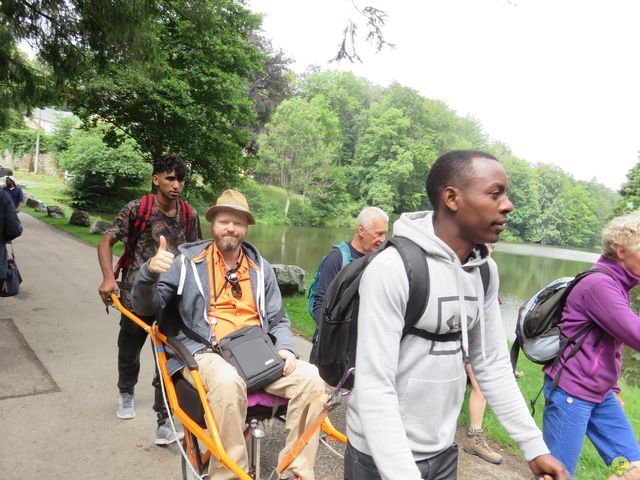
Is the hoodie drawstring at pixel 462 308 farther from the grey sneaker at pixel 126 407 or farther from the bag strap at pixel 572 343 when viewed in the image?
the grey sneaker at pixel 126 407

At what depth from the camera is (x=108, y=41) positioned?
21.4 ft

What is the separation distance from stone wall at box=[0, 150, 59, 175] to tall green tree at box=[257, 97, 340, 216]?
74.3ft

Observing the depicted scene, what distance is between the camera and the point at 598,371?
250 cm

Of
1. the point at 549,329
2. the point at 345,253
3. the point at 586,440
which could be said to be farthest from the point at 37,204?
the point at 549,329

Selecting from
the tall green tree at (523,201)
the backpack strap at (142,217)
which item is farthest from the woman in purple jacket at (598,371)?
the tall green tree at (523,201)

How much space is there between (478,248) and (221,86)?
14.8 metres

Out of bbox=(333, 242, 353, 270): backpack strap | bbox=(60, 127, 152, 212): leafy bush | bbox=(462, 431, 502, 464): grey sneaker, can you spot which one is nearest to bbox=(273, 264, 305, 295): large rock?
bbox=(333, 242, 353, 270): backpack strap

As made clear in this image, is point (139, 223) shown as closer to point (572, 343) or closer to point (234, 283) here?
point (234, 283)

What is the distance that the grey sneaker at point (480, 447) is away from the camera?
3.86 meters

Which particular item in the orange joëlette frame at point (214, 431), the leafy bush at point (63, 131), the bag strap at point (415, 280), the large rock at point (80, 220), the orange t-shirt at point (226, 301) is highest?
the leafy bush at point (63, 131)

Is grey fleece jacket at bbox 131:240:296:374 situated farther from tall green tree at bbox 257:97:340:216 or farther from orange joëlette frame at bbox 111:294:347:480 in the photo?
tall green tree at bbox 257:97:340:216

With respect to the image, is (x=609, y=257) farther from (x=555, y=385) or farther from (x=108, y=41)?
(x=108, y=41)

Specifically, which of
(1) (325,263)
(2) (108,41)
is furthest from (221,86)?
(1) (325,263)

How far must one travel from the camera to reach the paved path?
3227 mm
